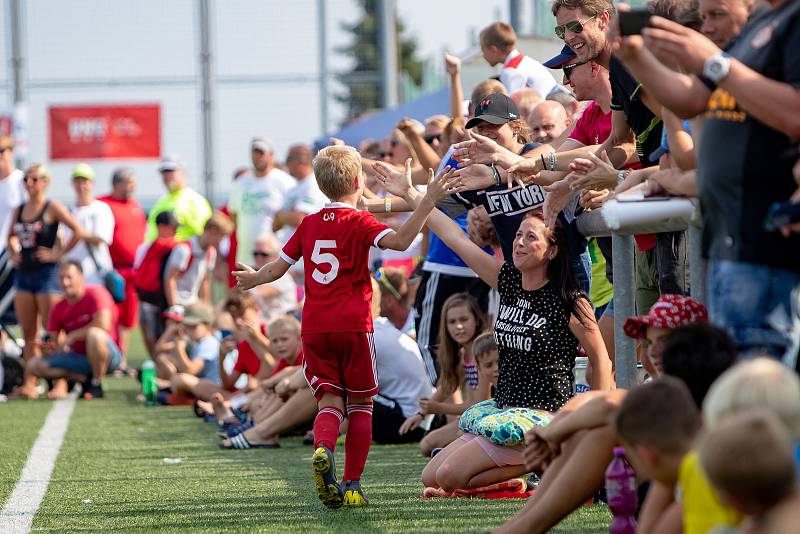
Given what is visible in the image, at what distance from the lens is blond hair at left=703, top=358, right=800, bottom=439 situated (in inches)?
107

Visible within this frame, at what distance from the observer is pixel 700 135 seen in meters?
3.50

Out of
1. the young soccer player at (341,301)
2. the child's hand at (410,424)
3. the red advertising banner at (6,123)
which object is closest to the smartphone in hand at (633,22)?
the young soccer player at (341,301)

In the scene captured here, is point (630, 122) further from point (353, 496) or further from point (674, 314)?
point (353, 496)

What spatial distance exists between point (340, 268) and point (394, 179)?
46cm

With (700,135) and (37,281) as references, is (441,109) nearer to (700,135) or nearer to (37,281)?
(37,281)

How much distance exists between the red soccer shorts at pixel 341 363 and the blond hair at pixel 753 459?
3.31 meters

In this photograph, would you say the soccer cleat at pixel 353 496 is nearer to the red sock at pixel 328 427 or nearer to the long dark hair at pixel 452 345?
the red sock at pixel 328 427

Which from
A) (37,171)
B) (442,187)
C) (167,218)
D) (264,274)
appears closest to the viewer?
(442,187)

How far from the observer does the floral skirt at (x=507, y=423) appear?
544cm

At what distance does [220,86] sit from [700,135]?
22.3 meters

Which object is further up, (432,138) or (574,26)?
(574,26)

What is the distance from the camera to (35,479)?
22.1 feet

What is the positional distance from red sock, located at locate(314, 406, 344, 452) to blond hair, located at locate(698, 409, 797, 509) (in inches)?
124

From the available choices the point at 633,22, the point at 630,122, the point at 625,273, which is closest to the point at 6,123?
the point at 630,122
